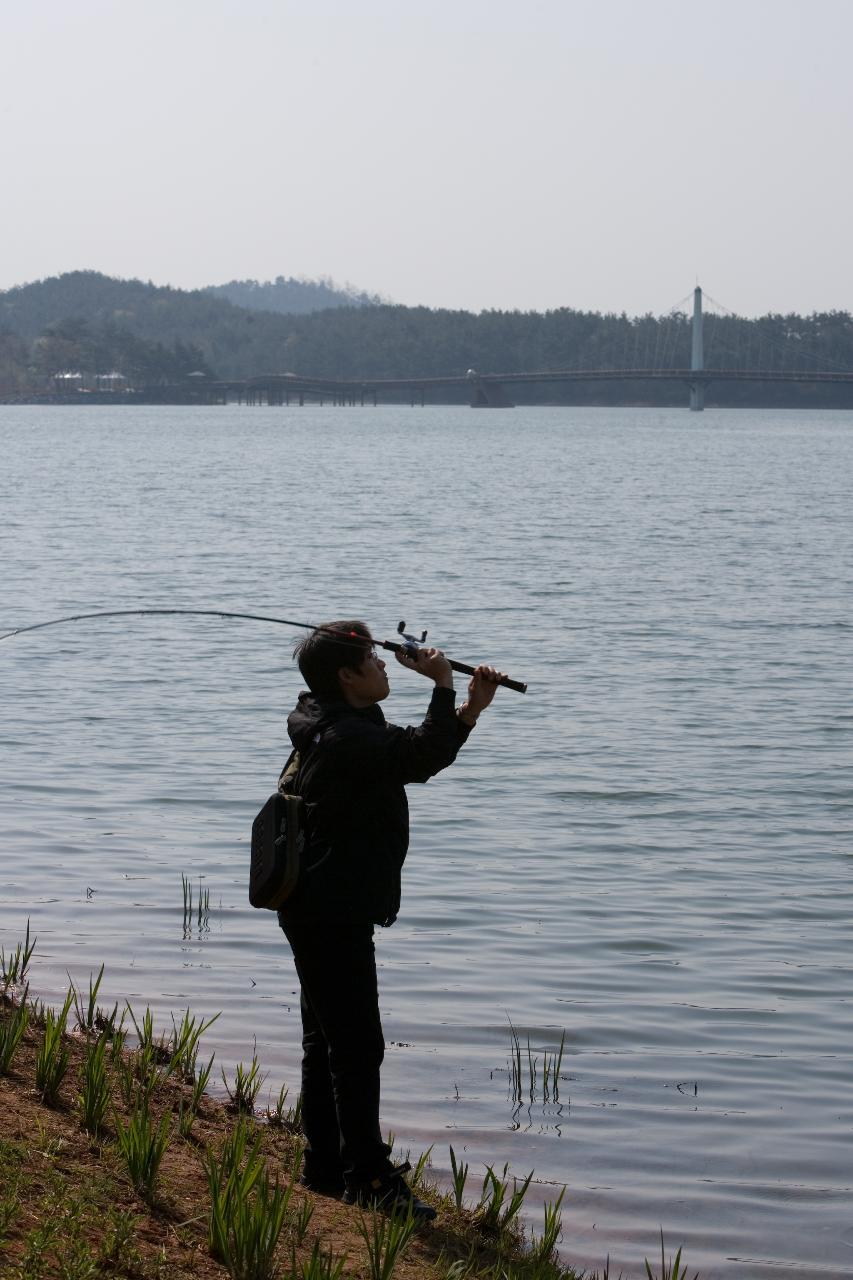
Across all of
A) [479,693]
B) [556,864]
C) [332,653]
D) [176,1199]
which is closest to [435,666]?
[479,693]

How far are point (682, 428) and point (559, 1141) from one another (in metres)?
162

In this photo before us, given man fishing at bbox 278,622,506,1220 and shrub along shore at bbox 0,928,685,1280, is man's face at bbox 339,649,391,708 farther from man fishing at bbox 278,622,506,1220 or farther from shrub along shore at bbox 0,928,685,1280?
shrub along shore at bbox 0,928,685,1280

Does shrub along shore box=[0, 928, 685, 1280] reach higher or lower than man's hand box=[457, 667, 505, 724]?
lower

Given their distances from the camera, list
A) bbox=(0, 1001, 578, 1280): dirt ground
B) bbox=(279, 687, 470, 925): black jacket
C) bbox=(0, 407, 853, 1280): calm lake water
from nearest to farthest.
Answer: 1. bbox=(0, 1001, 578, 1280): dirt ground
2. bbox=(279, 687, 470, 925): black jacket
3. bbox=(0, 407, 853, 1280): calm lake water

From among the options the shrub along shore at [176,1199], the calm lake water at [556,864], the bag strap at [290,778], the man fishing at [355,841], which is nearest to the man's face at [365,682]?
the man fishing at [355,841]

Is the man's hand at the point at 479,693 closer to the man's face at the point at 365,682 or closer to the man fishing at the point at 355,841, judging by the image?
the man fishing at the point at 355,841

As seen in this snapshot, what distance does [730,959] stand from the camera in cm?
928

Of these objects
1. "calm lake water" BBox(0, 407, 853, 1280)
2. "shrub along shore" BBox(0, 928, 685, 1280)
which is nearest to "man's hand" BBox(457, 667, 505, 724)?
"shrub along shore" BBox(0, 928, 685, 1280)

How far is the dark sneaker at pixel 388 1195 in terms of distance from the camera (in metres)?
5.03

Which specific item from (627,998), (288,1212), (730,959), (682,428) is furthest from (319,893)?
(682,428)

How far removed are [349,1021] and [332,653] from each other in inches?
40.8

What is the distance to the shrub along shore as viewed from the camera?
4328 millimetres

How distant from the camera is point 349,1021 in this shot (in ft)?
16.6

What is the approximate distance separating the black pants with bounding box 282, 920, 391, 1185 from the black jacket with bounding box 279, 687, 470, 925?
0.26 ft
